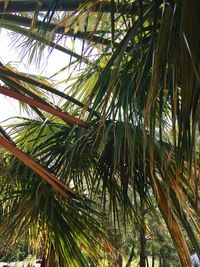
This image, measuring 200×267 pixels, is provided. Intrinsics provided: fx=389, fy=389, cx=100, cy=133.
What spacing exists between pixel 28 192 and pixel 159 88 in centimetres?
152

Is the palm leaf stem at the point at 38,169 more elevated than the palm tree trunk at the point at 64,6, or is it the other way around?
the palm tree trunk at the point at 64,6

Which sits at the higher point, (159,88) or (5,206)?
(159,88)

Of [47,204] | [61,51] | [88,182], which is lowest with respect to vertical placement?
[47,204]

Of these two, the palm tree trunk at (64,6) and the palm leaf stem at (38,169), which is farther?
the palm leaf stem at (38,169)

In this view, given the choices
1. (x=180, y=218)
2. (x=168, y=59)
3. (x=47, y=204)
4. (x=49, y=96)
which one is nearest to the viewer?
(x=168, y=59)

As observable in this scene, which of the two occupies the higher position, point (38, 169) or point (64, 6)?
point (64, 6)

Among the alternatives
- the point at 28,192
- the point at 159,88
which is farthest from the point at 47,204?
the point at 159,88

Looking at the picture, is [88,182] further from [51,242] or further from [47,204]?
[51,242]

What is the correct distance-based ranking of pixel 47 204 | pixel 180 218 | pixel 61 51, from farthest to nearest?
1. pixel 61 51
2. pixel 47 204
3. pixel 180 218

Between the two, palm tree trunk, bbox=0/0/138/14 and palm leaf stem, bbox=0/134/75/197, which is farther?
palm leaf stem, bbox=0/134/75/197

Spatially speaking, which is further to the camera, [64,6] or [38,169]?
[38,169]

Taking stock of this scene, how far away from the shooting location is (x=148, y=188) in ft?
7.72

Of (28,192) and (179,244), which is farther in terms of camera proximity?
(28,192)

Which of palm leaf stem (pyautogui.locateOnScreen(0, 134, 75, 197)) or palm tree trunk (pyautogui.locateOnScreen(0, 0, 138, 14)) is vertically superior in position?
palm tree trunk (pyautogui.locateOnScreen(0, 0, 138, 14))
